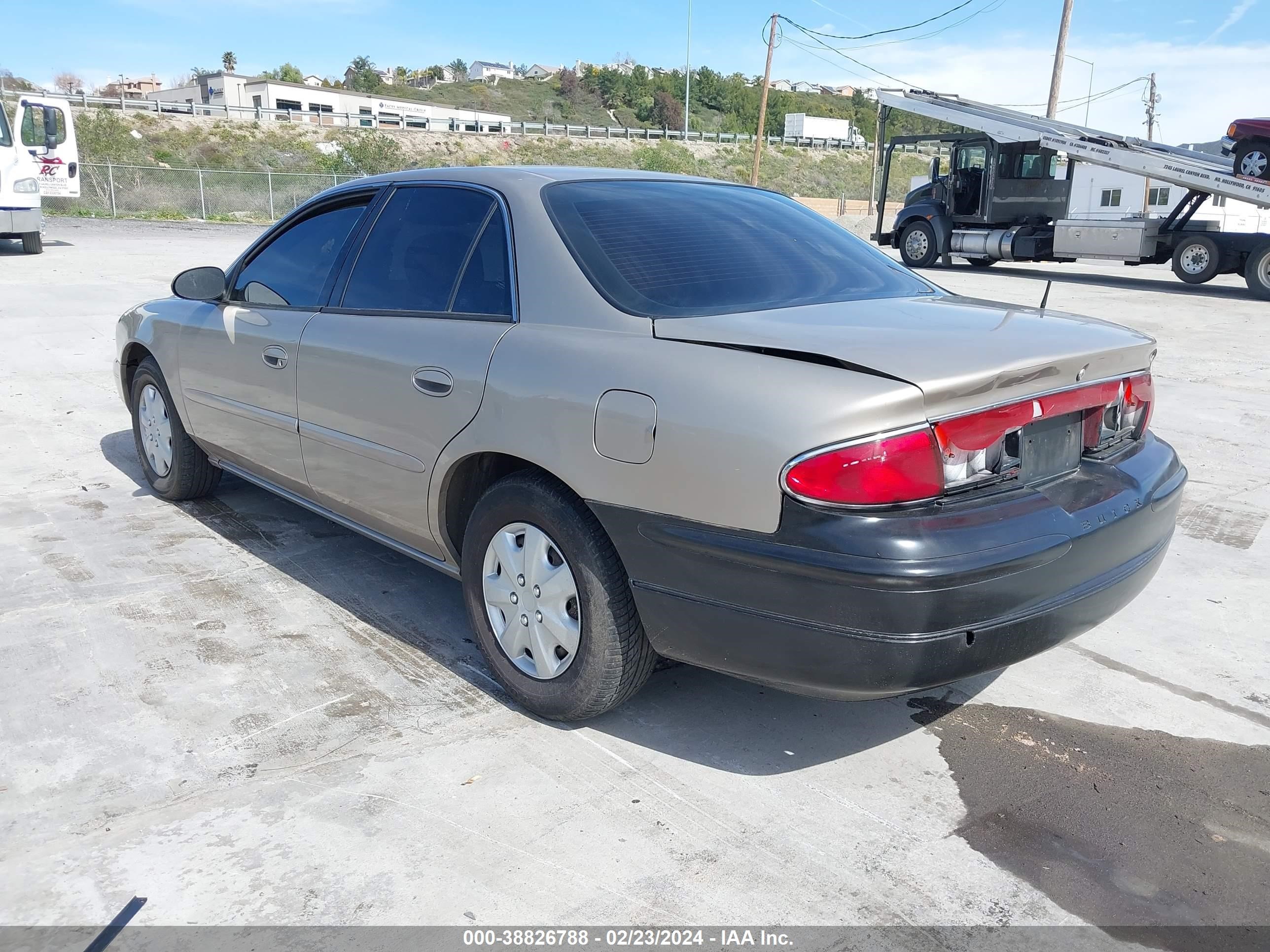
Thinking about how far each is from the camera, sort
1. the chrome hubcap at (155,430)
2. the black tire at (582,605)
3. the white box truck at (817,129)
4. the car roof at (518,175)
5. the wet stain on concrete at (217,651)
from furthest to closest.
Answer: the white box truck at (817,129) < the chrome hubcap at (155,430) < the wet stain on concrete at (217,651) < the car roof at (518,175) < the black tire at (582,605)

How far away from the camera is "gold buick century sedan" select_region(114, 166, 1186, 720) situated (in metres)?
2.48

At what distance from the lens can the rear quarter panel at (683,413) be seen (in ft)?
8.05

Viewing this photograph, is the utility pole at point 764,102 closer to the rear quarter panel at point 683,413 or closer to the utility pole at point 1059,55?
the utility pole at point 1059,55

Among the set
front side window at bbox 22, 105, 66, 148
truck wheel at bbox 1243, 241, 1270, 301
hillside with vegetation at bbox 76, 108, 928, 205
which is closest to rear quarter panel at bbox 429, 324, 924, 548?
truck wheel at bbox 1243, 241, 1270, 301

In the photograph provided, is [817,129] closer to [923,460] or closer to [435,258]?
[435,258]

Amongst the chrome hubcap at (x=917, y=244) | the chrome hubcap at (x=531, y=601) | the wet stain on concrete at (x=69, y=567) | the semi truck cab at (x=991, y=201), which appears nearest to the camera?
the chrome hubcap at (x=531, y=601)

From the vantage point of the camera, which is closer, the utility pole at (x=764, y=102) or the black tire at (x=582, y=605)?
the black tire at (x=582, y=605)

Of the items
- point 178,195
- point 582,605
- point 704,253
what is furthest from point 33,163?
point 582,605

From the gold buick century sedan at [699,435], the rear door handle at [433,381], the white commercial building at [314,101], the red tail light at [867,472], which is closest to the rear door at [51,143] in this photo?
the gold buick century sedan at [699,435]

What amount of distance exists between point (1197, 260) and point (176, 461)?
732 inches

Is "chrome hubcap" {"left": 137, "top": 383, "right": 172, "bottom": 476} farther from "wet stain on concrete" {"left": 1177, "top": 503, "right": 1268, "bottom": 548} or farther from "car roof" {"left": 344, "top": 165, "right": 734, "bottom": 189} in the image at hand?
"wet stain on concrete" {"left": 1177, "top": 503, "right": 1268, "bottom": 548}

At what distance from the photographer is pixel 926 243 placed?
22875mm

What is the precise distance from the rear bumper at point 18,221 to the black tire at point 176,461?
47.5 ft

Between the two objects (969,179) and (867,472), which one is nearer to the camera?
(867,472)
